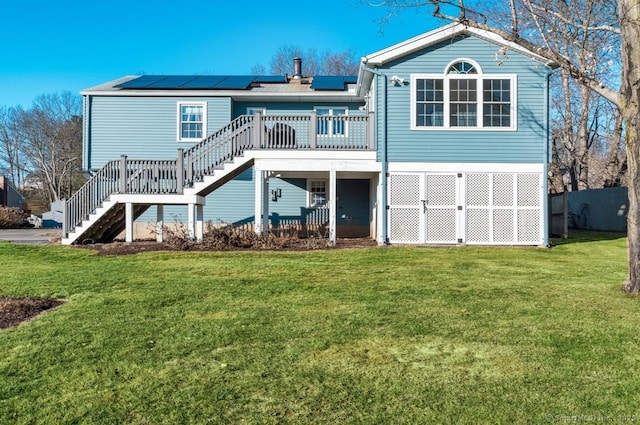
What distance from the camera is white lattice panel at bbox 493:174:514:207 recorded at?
1284cm

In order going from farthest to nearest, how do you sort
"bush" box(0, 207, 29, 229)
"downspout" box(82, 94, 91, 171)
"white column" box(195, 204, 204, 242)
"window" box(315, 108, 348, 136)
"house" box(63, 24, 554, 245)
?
1. "bush" box(0, 207, 29, 229)
2. "downspout" box(82, 94, 91, 171)
3. "white column" box(195, 204, 204, 242)
4. "window" box(315, 108, 348, 136)
5. "house" box(63, 24, 554, 245)

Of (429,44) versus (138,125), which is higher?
(429,44)

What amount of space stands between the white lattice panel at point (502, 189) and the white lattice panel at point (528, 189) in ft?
0.79

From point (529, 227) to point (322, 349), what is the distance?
33.1ft

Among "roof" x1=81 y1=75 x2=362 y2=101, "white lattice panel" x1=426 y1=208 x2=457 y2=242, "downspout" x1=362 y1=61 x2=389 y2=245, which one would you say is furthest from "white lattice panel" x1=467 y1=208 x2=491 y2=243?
"roof" x1=81 y1=75 x2=362 y2=101

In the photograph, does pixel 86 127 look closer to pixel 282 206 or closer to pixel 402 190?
pixel 282 206

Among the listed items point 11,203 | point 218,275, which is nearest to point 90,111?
point 218,275

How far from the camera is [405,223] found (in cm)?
1291

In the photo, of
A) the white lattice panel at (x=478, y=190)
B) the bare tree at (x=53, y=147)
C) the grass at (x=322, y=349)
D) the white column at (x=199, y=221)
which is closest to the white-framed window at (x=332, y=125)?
the white lattice panel at (x=478, y=190)

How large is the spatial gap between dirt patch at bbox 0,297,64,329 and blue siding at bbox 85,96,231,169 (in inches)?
415

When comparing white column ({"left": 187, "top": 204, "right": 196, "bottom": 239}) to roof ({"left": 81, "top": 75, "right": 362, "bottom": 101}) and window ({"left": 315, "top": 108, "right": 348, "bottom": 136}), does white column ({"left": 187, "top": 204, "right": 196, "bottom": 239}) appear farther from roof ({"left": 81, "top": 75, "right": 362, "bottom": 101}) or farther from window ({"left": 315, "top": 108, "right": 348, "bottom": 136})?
roof ({"left": 81, "top": 75, "right": 362, "bottom": 101})

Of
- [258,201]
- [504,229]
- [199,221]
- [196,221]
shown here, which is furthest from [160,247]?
[504,229]

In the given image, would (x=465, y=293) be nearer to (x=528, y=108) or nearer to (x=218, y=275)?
(x=218, y=275)

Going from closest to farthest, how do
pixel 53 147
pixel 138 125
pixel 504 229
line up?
1. pixel 504 229
2. pixel 138 125
3. pixel 53 147
